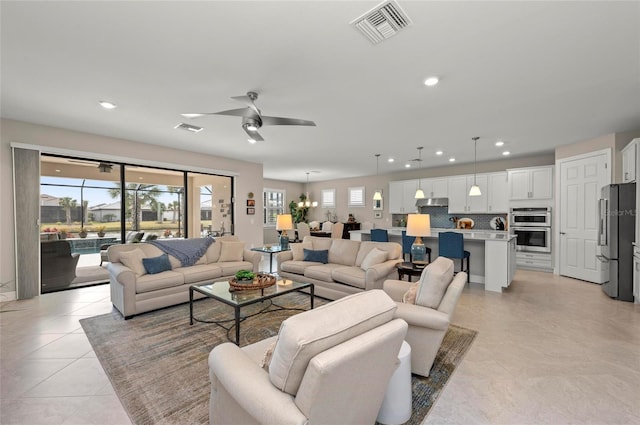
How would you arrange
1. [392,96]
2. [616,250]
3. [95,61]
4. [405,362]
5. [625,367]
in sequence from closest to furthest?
[405,362] < [625,367] < [95,61] < [392,96] < [616,250]

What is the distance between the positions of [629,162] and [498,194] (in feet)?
8.64

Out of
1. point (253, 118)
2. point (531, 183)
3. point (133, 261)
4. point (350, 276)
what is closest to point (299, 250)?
point (350, 276)

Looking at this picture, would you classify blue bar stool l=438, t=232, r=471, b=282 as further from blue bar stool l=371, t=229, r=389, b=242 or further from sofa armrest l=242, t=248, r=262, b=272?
sofa armrest l=242, t=248, r=262, b=272

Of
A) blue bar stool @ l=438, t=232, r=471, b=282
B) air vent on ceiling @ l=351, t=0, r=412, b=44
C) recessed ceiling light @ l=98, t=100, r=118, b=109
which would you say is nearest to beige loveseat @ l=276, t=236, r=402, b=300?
blue bar stool @ l=438, t=232, r=471, b=282

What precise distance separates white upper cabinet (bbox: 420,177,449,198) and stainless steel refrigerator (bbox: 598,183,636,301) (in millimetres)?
3436

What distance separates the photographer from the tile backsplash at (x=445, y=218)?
7.38 m

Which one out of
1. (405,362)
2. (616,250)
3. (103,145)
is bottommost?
(405,362)

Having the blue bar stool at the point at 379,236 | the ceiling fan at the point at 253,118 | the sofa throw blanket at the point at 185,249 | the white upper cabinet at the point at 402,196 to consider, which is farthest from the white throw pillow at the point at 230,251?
the white upper cabinet at the point at 402,196

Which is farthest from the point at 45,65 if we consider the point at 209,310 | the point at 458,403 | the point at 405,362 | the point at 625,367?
the point at 625,367

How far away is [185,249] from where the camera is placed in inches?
175

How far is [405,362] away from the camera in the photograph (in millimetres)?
1734

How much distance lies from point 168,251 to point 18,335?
1749 mm

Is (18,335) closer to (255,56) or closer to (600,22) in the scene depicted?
(255,56)

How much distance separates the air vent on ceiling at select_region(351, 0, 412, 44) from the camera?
188 centimetres
